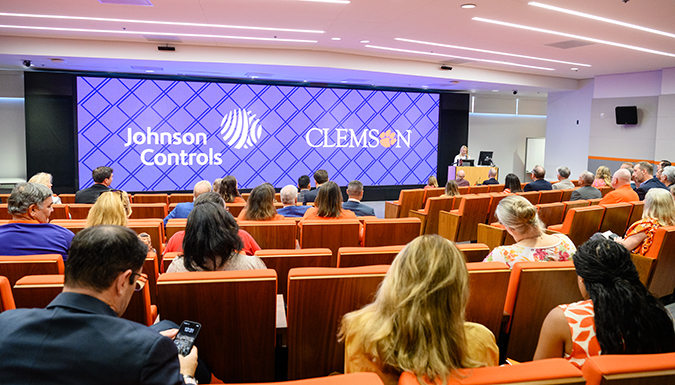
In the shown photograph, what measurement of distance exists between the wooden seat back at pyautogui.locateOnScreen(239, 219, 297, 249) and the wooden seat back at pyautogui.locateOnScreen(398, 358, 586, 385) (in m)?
2.51

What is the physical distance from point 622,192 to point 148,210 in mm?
5806

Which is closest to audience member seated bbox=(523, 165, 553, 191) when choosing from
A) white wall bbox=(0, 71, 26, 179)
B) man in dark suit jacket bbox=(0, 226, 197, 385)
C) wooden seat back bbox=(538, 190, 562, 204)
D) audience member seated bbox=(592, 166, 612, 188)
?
wooden seat back bbox=(538, 190, 562, 204)

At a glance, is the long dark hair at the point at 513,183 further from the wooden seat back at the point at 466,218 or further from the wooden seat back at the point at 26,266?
the wooden seat back at the point at 26,266

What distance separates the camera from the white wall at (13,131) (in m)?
9.61

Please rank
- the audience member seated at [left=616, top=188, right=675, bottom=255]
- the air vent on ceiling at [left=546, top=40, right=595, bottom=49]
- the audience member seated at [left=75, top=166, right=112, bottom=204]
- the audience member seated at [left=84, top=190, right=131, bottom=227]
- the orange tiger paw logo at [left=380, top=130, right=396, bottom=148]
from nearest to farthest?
the audience member seated at [left=84, top=190, right=131, bottom=227]
the audience member seated at [left=616, top=188, right=675, bottom=255]
the audience member seated at [left=75, top=166, right=112, bottom=204]
the air vent on ceiling at [left=546, top=40, right=595, bottom=49]
the orange tiger paw logo at [left=380, top=130, right=396, bottom=148]

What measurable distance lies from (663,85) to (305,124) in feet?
28.8

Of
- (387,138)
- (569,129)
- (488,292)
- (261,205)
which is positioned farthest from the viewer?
(569,129)

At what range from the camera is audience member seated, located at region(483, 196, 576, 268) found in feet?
8.89

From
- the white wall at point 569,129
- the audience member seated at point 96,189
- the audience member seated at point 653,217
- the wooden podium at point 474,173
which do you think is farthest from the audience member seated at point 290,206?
the white wall at point 569,129

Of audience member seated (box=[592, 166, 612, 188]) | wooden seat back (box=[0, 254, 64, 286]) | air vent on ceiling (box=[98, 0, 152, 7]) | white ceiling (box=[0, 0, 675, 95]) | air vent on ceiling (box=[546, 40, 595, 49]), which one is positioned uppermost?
air vent on ceiling (box=[546, 40, 595, 49])

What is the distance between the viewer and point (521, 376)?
3.60 feet

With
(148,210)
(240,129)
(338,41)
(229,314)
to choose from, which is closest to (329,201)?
(148,210)

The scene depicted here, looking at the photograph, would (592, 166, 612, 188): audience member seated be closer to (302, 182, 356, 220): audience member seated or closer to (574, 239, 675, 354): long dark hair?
(302, 182, 356, 220): audience member seated

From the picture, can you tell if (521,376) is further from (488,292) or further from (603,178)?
(603,178)
